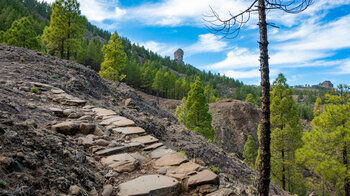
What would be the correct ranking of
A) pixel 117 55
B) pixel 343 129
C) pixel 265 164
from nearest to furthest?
pixel 265 164
pixel 343 129
pixel 117 55

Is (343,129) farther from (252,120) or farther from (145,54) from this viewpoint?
(145,54)

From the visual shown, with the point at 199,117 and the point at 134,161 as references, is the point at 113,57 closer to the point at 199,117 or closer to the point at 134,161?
the point at 199,117

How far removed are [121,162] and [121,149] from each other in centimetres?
67

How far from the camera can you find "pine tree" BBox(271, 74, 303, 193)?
16453mm

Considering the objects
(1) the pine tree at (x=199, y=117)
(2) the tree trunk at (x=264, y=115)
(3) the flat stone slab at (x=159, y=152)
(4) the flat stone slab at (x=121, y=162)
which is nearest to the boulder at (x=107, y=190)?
(4) the flat stone slab at (x=121, y=162)

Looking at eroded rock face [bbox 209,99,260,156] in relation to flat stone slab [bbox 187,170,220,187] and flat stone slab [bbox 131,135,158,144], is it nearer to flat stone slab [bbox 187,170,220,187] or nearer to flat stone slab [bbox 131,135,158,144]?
flat stone slab [bbox 131,135,158,144]

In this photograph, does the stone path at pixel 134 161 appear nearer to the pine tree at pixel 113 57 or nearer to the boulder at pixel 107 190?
the boulder at pixel 107 190

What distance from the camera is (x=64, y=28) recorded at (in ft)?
75.3

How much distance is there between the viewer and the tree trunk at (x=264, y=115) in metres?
5.05

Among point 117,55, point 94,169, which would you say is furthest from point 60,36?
point 94,169

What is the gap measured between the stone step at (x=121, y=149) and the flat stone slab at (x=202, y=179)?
2184 millimetres

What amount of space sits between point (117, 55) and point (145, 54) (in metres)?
116

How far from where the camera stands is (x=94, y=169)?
4430 millimetres

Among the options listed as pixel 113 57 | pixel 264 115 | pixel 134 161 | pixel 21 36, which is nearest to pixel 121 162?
pixel 134 161
